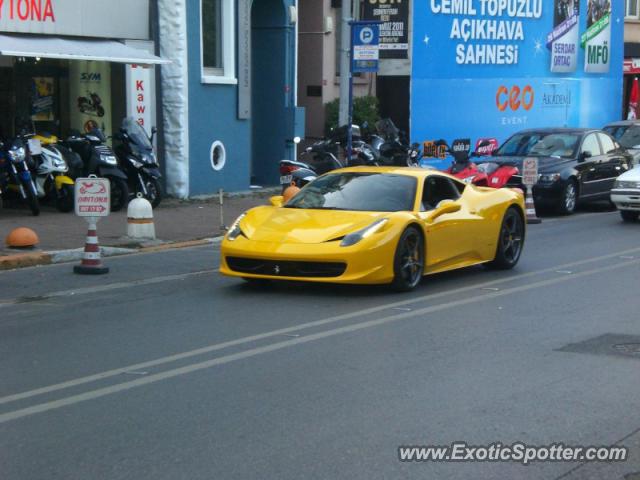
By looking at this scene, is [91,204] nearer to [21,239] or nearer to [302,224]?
[21,239]

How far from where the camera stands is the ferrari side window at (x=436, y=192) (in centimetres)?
1249

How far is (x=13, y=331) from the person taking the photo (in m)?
9.67

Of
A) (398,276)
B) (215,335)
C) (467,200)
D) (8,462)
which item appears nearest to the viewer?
(8,462)

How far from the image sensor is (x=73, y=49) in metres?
18.4

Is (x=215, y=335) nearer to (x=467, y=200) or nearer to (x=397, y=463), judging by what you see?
(x=397, y=463)

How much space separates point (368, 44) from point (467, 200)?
8.03 metres

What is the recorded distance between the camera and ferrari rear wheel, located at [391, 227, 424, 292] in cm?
1155

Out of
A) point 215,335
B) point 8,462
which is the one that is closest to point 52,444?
point 8,462

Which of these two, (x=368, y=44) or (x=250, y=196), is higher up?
(x=368, y=44)

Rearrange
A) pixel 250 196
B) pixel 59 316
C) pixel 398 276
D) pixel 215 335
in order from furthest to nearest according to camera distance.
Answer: pixel 250 196
pixel 398 276
pixel 59 316
pixel 215 335

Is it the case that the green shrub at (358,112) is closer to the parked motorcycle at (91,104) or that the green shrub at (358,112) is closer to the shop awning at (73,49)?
the parked motorcycle at (91,104)

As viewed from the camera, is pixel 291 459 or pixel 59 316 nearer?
pixel 291 459

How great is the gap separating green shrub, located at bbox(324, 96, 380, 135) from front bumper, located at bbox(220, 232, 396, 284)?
54.6 feet

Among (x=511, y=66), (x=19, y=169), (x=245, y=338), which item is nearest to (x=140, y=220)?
(x=19, y=169)
